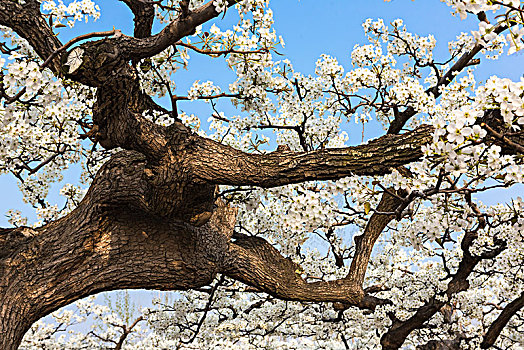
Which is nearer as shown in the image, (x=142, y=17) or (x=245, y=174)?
(x=245, y=174)

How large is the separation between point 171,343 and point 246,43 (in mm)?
4775

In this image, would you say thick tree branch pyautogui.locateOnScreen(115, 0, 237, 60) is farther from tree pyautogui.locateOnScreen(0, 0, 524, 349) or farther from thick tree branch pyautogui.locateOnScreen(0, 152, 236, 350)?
thick tree branch pyautogui.locateOnScreen(0, 152, 236, 350)

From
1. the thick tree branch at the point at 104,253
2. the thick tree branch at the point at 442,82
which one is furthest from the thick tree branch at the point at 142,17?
the thick tree branch at the point at 442,82

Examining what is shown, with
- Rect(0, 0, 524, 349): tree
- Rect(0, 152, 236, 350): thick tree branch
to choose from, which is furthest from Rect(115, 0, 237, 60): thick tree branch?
Rect(0, 152, 236, 350): thick tree branch

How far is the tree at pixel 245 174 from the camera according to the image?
3.18m

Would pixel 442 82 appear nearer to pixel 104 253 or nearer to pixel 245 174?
pixel 245 174

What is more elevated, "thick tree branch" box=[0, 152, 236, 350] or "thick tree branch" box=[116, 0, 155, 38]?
"thick tree branch" box=[116, 0, 155, 38]

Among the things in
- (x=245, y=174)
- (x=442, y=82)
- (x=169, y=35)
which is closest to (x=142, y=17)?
(x=169, y=35)

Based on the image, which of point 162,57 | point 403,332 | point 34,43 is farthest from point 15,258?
point 403,332

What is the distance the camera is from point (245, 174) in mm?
3584

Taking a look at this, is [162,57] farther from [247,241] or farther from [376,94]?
[376,94]

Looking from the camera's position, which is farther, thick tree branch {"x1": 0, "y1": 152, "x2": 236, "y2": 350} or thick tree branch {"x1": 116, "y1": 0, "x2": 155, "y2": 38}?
thick tree branch {"x1": 116, "y1": 0, "x2": 155, "y2": 38}

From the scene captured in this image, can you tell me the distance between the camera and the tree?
10.4 ft

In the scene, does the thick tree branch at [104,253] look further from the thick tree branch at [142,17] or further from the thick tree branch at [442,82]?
the thick tree branch at [442,82]
